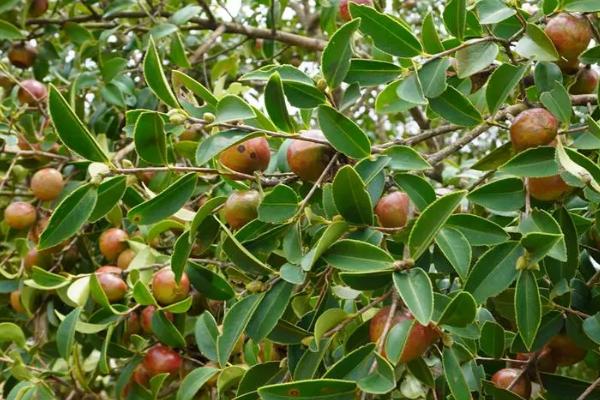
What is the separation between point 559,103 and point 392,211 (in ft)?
0.79

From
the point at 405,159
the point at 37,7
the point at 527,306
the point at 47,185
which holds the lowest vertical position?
the point at 47,185

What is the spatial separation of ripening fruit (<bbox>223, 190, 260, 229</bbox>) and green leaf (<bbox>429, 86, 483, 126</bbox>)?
0.27m

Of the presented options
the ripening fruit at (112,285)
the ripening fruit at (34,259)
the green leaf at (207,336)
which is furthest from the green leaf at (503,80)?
the ripening fruit at (34,259)

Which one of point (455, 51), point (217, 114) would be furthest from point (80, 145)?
point (455, 51)

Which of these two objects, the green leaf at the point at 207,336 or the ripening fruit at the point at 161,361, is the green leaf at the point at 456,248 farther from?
the ripening fruit at the point at 161,361

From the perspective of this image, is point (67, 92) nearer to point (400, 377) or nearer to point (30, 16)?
point (30, 16)

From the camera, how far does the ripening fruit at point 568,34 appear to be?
987 mm

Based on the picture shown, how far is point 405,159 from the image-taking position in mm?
972

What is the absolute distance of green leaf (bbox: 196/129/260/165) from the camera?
908 millimetres

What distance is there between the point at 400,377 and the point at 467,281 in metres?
0.21

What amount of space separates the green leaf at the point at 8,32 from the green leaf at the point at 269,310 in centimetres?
137

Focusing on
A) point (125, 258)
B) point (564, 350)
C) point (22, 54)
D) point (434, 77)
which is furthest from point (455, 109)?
point (22, 54)

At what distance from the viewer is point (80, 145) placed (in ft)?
3.13

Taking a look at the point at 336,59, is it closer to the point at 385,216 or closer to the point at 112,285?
the point at 385,216
